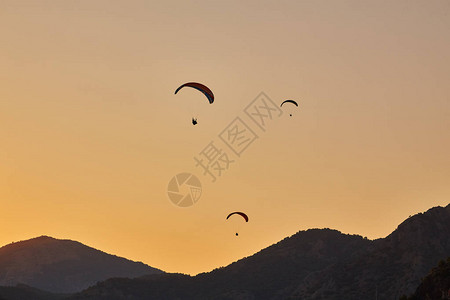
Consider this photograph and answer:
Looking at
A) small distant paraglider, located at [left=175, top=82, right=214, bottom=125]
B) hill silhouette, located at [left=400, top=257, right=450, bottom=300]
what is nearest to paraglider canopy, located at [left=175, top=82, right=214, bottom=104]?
small distant paraglider, located at [left=175, top=82, right=214, bottom=125]

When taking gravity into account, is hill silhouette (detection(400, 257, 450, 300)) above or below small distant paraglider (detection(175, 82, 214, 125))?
below

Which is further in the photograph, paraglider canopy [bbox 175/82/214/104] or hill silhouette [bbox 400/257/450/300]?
paraglider canopy [bbox 175/82/214/104]

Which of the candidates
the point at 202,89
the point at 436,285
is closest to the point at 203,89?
the point at 202,89

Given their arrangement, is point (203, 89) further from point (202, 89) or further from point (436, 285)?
point (436, 285)

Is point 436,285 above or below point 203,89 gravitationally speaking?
below

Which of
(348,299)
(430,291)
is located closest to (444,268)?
(430,291)

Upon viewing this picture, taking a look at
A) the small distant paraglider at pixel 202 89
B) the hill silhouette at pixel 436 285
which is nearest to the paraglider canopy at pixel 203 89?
the small distant paraglider at pixel 202 89

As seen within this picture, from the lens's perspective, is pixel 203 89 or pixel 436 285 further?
pixel 203 89

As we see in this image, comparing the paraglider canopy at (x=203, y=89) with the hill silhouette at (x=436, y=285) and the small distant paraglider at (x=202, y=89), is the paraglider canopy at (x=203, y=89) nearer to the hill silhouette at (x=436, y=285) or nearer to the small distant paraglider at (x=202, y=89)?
the small distant paraglider at (x=202, y=89)

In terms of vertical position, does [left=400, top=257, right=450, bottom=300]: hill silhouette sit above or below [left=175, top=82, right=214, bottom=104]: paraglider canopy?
below

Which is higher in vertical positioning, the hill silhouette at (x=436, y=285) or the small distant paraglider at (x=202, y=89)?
the small distant paraglider at (x=202, y=89)

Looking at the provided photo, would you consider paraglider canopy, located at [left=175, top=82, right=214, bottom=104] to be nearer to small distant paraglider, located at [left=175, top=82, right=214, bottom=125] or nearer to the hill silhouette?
small distant paraglider, located at [left=175, top=82, right=214, bottom=125]
